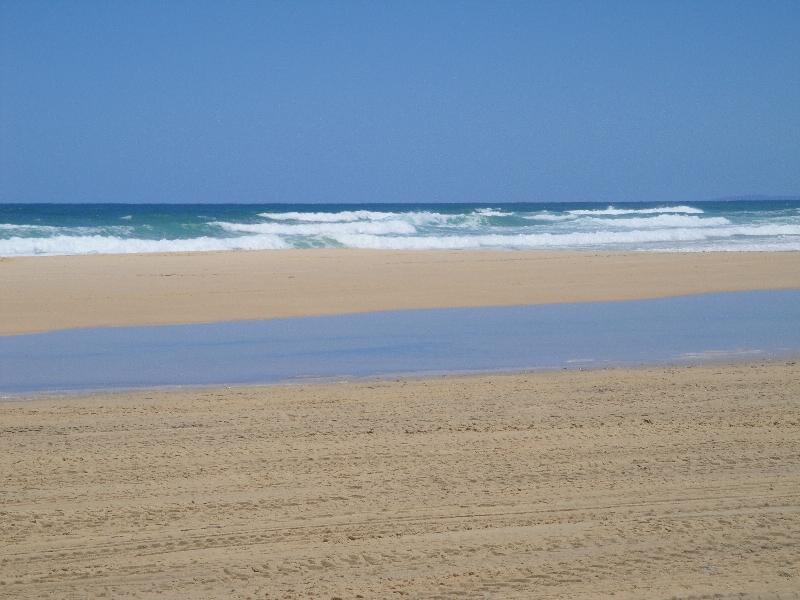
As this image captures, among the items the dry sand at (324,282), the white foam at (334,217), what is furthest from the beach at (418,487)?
the white foam at (334,217)

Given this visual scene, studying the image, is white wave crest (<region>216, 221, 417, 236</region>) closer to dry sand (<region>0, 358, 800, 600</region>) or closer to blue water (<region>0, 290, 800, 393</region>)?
blue water (<region>0, 290, 800, 393</region>)

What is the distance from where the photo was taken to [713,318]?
1046cm

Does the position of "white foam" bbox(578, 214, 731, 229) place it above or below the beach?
above

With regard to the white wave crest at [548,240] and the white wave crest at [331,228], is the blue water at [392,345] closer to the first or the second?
the white wave crest at [548,240]

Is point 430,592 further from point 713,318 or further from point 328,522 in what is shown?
point 713,318

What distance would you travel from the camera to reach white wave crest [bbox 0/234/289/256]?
25.5m

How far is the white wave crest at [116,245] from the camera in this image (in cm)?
2555

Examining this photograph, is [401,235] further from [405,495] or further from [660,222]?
[405,495]

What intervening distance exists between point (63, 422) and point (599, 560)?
3.68 meters

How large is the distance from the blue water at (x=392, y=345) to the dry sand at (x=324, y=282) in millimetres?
1044

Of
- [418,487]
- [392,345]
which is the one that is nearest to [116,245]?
[392,345]

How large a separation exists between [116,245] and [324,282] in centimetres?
1421

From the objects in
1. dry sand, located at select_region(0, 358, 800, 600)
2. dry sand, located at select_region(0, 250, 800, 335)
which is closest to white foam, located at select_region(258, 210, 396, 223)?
dry sand, located at select_region(0, 250, 800, 335)

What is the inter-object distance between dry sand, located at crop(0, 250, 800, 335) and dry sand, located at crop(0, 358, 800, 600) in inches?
217
